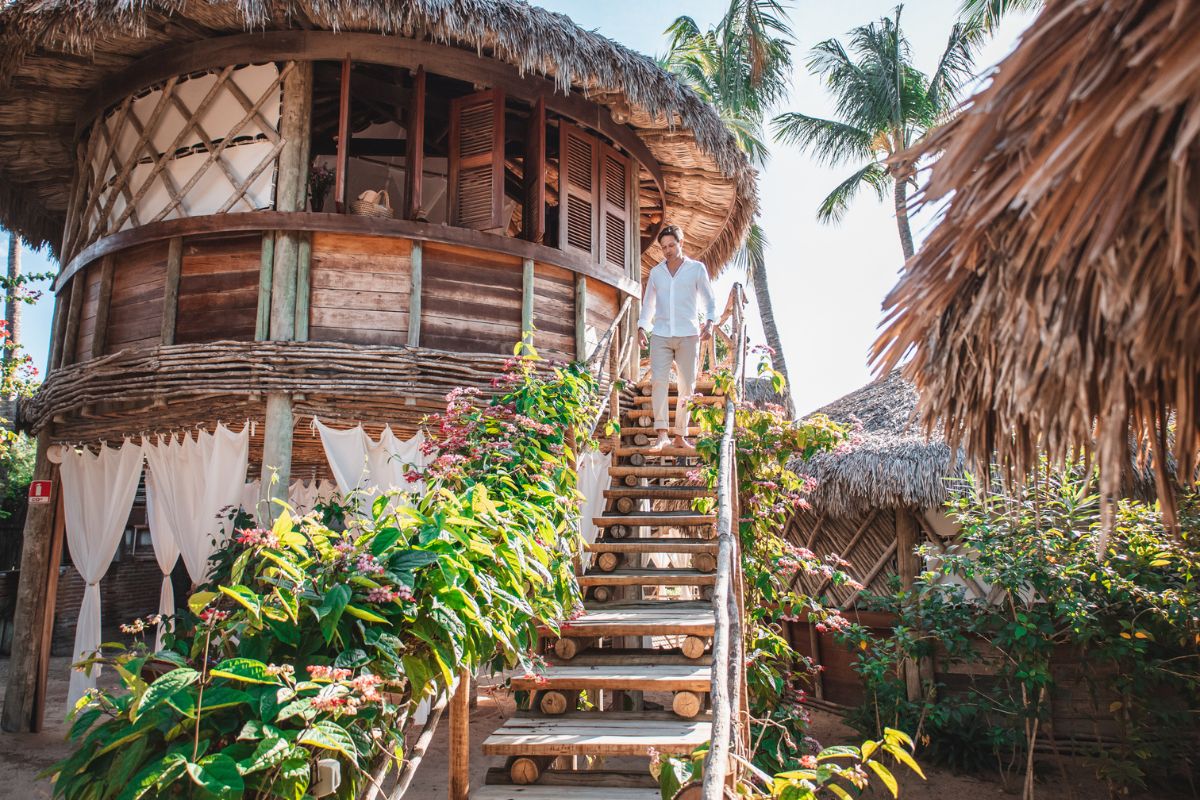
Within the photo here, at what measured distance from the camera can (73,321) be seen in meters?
7.29

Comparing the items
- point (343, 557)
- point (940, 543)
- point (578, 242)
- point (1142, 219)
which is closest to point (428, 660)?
point (343, 557)

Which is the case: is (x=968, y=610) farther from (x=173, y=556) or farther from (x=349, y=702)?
(x=173, y=556)

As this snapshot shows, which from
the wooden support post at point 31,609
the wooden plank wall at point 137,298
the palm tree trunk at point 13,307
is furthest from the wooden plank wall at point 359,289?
the palm tree trunk at point 13,307

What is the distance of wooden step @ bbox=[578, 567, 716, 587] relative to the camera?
4801 millimetres

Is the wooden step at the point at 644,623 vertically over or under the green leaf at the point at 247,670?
under

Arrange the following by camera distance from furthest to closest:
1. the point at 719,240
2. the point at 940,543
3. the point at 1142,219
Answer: the point at 719,240 → the point at 940,543 → the point at 1142,219

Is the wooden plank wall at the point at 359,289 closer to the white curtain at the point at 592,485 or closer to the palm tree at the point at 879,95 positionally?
the white curtain at the point at 592,485

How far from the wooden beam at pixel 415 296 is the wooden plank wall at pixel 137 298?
2076 mm

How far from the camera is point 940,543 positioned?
9.27 meters

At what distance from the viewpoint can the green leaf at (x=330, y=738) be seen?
225cm

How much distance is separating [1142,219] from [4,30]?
822 cm

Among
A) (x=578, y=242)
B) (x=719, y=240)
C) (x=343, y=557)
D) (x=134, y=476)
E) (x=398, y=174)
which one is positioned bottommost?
(x=343, y=557)

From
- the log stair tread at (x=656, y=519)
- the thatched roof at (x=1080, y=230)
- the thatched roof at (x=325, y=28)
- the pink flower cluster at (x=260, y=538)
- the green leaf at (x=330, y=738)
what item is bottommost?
the green leaf at (x=330, y=738)

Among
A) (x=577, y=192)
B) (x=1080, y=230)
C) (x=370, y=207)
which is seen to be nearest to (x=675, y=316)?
(x=577, y=192)
